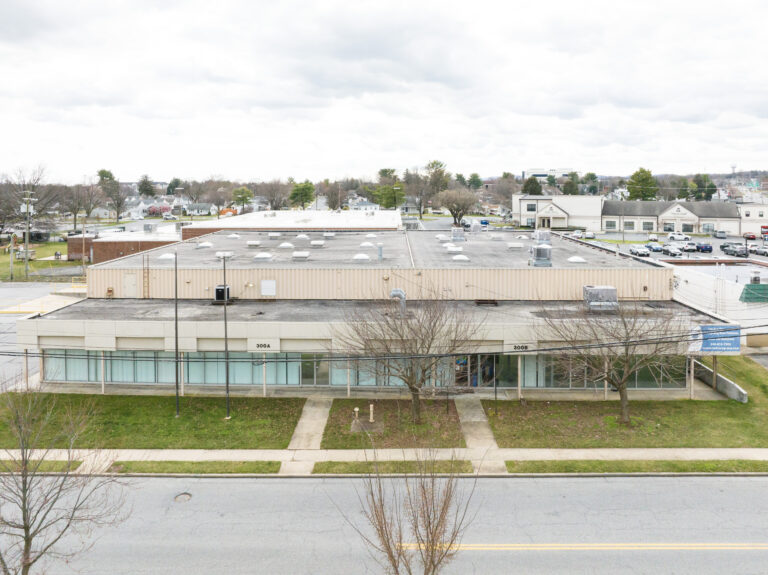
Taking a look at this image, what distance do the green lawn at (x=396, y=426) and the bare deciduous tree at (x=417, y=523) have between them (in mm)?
3064

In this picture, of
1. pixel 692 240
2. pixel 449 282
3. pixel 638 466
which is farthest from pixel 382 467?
pixel 692 240

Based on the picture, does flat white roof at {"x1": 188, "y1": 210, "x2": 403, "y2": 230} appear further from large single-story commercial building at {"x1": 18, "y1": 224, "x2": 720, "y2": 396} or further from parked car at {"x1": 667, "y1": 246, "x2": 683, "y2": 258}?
parked car at {"x1": 667, "y1": 246, "x2": 683, "y2": 258}

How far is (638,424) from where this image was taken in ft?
81.7

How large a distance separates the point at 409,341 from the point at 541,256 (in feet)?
45.8

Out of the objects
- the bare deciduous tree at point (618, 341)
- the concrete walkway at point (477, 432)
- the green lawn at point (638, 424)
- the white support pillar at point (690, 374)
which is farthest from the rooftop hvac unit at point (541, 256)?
the concrete walkway at point (477, 432)

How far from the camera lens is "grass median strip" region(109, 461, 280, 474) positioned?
68.6 feet

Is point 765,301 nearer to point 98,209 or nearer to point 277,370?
point 277,370

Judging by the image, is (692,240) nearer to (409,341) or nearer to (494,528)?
(409,341)

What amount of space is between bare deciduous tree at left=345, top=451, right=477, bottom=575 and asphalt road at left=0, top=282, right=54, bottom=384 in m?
19.5

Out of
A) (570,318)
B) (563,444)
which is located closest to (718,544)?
(563,444)

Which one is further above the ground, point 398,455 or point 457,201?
point 457,201

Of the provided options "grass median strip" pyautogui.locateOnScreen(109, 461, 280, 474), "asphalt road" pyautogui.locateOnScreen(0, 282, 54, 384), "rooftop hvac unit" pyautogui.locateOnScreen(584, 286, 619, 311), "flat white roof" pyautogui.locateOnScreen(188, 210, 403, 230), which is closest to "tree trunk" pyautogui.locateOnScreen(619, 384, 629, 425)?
"rooftop hvac unit" pyautogui.locateOnScreen(584, 286, 619, 311)

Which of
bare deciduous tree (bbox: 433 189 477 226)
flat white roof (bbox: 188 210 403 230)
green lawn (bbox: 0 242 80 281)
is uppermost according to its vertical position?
bare deciduous tree (bbox: 433 189 477 226)

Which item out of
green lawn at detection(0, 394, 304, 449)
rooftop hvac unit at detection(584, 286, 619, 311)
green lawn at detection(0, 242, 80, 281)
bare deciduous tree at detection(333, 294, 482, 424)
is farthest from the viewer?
green lawn at detection(0, 242, 80, 281)
